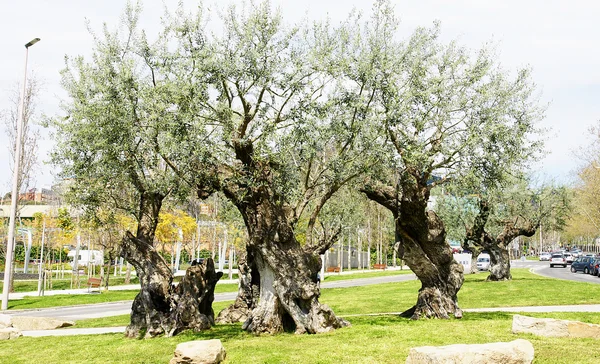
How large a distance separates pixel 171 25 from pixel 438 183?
8.54 metres

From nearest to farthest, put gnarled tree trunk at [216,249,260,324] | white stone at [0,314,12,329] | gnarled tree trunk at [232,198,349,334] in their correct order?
1. gnarled tree trunk at [232,198,349,334]
2. white stone at [0,314,12,329]
3. gnarled tree trunk at [216,249,260,324]

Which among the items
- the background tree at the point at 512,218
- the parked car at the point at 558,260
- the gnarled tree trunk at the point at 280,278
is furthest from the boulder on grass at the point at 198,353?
the parked car at the point at 558,260

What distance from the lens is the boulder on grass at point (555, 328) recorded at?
13.6 meters

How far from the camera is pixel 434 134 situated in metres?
16.3

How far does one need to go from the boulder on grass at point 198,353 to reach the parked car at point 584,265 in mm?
46256

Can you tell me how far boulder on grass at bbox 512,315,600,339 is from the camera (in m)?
13.6

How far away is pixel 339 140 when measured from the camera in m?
15.7

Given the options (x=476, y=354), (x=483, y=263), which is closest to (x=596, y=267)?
(x=483, y=263)

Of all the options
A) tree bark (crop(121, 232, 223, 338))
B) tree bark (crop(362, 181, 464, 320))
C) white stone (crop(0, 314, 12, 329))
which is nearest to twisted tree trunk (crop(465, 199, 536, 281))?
tree bark (crop(362, 181, 464, 320))

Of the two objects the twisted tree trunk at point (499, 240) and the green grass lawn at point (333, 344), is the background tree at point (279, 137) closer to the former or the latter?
the green grass lawn at point (333, 344)

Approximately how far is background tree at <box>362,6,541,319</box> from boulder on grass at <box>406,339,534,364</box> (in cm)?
629

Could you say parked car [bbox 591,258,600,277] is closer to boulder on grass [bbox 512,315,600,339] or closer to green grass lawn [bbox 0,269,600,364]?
green grass lawn [bbox 0,269,600,364]

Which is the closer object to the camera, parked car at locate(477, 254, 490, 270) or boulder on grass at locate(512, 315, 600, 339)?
boulder on grass at locate(512, 315, 600, 339)

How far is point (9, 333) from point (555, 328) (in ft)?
51.4
